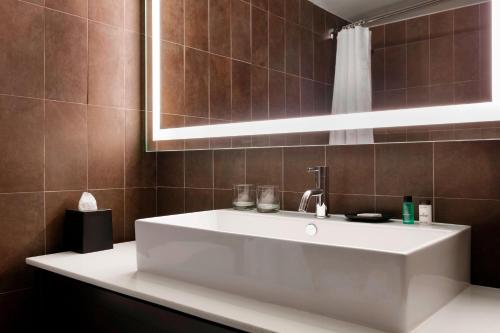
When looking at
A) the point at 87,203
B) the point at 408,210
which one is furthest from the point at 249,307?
the point at 87,203

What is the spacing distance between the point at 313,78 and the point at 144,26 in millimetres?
938

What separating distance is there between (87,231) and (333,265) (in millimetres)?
1061

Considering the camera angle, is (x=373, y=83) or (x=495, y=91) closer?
(x=495, y=91)

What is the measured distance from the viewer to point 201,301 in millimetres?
988

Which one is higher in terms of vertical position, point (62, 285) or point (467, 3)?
point (467, 3)

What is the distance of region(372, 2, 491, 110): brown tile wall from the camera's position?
3.84ft

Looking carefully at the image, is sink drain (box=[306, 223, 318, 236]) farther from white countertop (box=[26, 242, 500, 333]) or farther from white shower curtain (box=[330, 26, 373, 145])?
white countertop (box=[26, 242, 500, 333])

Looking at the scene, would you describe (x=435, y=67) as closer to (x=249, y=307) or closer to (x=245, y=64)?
(x=245, y=64)

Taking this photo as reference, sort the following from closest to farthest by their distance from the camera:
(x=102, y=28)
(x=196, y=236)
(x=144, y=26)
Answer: (x=196, y=236) < (x=102, y=28) < (x=144, y=26)

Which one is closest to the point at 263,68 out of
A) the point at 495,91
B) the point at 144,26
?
the point at 144,26

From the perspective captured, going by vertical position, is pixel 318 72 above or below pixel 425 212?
above

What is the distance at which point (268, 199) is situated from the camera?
1.53 meters

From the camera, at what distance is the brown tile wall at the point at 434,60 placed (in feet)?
3.84

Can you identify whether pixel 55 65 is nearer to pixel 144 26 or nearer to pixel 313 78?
pixel 144 26
